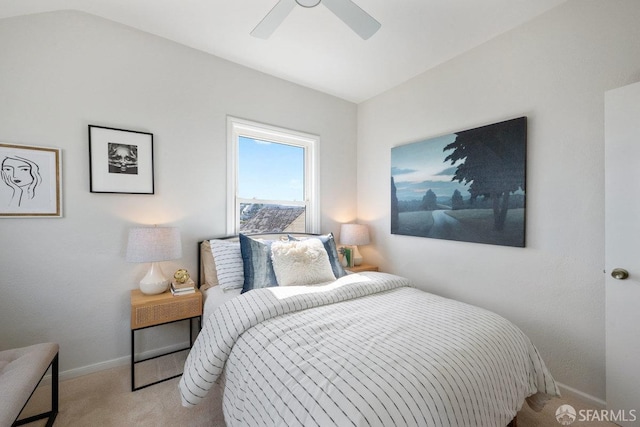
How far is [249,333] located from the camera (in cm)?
139

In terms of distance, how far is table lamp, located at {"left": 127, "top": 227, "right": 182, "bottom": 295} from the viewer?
1.91m

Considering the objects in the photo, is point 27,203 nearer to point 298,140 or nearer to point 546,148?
point 298,140

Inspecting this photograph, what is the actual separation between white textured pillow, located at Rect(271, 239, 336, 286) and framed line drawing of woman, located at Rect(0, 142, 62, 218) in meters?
1.57

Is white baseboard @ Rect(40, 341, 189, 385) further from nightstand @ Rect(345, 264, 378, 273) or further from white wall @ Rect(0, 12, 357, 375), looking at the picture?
nightstand @ Rect(345, 264, 378, 273)

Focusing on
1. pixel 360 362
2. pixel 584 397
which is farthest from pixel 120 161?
pixel 584 397

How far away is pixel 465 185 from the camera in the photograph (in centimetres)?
240

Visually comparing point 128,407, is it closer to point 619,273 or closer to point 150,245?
point 150,245

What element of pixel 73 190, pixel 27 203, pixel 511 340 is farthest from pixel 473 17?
pixel 27 203

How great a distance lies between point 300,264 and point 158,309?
1066 millimetres

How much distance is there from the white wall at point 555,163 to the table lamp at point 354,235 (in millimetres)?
889

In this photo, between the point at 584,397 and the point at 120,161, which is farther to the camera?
the point at 120,161

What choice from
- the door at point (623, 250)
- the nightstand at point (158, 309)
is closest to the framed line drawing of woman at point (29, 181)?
the nightstand at point (158, 309)

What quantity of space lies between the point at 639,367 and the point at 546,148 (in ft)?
4.65

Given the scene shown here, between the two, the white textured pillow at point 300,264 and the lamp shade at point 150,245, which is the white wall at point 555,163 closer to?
the white textured pillow at point 300,264
